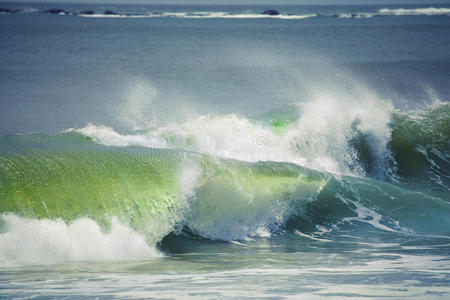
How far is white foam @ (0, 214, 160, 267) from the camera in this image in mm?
8719

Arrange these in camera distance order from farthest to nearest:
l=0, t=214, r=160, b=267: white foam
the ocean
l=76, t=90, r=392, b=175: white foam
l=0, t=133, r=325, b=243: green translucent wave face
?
1. l=76, t=90, r=392, b=175: white foam
2. l=0, t=133, r=325, b=243: green translucent wave face
3. l=0, t=214, r=160, b=267: white foam
4. the ocean

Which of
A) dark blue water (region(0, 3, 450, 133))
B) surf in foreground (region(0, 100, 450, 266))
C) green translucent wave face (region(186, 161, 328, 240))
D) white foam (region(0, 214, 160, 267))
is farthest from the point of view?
dark blue water (region(0, 3, 450, 133))

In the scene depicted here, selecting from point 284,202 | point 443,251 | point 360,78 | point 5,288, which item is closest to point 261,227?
point 284,202

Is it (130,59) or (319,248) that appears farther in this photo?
(130,59)

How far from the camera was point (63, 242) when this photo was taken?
358 inches

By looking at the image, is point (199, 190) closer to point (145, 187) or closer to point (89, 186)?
point (145, 187)

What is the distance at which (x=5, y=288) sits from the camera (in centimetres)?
712

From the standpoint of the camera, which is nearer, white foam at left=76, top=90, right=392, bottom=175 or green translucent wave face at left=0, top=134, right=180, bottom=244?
green translucent wave face at left=0, top=134, right=180, bottom=244

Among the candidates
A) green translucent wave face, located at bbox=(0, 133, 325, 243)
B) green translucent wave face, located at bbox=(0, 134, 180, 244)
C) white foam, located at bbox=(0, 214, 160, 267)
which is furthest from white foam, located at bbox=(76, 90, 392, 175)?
white foam, located at bbox=(0, 214, 160, 267)

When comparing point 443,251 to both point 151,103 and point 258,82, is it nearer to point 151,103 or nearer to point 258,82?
point 151,103

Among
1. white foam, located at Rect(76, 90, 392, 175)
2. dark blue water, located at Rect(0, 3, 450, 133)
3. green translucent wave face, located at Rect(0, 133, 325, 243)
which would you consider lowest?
green translucent wave face, located at Rect(0, 133, 325, 243)

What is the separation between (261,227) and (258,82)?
20.4 m

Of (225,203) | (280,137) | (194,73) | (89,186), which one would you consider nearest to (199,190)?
(225,203)

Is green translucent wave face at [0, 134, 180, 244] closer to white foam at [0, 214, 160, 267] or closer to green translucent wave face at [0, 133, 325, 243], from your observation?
green translucent wave face at [0, 133, 325, 243]
